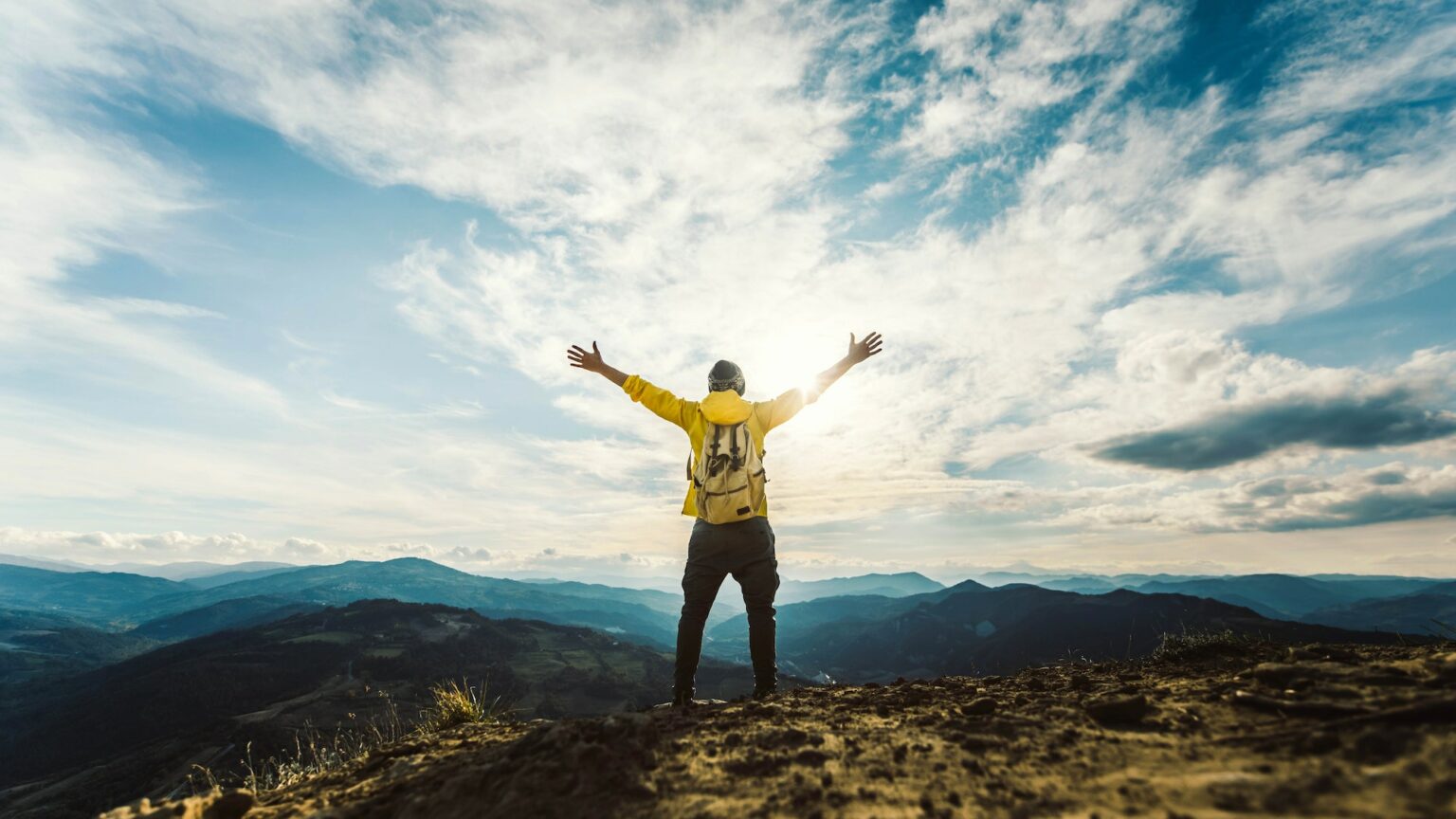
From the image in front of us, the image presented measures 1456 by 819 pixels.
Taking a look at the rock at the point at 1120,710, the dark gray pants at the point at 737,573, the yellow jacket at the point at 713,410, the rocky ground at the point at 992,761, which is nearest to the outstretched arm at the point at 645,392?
the yellow jacket at the point at 713,410

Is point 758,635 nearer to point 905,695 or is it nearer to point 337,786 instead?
point 905,695

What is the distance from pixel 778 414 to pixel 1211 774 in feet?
13.5

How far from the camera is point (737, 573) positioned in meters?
5.39

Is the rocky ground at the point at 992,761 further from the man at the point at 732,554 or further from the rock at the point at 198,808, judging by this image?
the man at the point at 732,554

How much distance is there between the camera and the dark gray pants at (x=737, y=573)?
5.40 meters

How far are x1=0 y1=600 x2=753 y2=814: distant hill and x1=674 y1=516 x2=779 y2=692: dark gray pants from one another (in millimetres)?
Answer: 76921

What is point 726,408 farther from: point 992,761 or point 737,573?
point 992,761

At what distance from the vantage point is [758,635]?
5418 millimetres

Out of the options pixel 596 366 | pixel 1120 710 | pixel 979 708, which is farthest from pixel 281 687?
pixel 1120 710

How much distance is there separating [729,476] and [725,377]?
1067mm

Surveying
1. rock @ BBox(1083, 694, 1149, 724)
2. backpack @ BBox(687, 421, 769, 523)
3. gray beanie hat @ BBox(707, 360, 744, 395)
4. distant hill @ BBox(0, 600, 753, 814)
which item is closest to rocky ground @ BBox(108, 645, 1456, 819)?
rock @ BBox(1083, 694, 1149, 724)

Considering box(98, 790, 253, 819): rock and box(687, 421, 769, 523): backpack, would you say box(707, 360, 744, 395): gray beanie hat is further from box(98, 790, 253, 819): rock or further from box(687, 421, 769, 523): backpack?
box(98, 790, 253, 819): rock

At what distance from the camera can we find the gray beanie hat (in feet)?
19.4

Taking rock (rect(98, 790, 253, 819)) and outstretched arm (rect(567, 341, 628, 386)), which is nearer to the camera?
rock (rect(98, 790, 253, 819))
